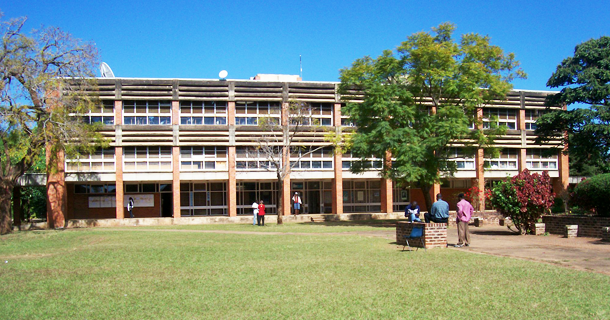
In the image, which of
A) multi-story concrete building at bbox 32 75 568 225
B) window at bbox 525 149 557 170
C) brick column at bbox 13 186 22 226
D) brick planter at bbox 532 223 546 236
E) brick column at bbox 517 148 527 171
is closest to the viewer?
brick planter at bbox 532 223 546 236

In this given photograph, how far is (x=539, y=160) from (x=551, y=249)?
29270mm

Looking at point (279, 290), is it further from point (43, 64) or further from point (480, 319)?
point (43, 64)

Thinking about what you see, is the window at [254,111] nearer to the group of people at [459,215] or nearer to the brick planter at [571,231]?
the group of people at [459,215]

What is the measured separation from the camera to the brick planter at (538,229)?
19906 millimetres

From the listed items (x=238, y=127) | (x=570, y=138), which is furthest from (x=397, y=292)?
(x=570, y=138)

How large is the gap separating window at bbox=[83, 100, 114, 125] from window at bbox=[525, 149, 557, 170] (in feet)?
105

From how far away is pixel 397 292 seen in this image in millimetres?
9305

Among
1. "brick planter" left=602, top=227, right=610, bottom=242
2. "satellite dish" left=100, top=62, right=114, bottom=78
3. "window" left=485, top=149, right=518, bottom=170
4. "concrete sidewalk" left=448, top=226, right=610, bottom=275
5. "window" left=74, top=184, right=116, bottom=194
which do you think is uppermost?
"satellite dish" left=100, top=62, right=114, bottom=78

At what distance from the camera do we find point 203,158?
36.3 metres

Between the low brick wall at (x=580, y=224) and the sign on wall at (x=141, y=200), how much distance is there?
27.4 metres

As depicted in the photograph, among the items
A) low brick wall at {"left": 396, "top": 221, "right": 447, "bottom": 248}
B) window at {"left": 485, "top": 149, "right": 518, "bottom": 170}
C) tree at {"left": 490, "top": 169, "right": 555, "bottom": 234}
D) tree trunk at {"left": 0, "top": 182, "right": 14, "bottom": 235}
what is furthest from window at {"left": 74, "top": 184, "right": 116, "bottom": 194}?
window at {"left": 485, "top": 149, "right": 518, "bottom": 170}

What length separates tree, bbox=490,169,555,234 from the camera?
1942cm

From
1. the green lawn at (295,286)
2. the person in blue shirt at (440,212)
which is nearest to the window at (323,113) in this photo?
the person in blue shirt at (440,212)

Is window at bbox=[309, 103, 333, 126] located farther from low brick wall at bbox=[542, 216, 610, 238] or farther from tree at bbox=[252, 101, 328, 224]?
low brick wall at bbox=[542, 216, 610, 238]
